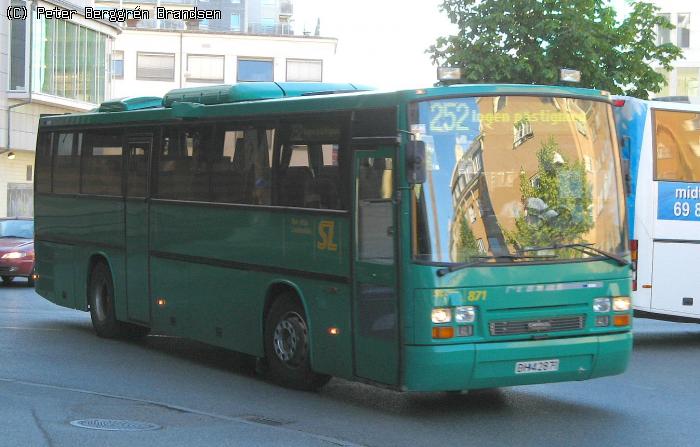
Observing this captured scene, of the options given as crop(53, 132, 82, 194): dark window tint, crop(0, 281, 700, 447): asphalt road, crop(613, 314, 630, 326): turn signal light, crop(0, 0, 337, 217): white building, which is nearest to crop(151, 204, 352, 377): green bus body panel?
crop(0, 281, 700, 447): asphalt road

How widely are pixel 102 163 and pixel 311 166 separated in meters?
5.67

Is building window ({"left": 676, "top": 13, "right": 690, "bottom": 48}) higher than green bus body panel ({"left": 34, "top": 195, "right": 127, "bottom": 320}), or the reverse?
building window ({"left": 676, "top": 13, "right": 690, "bottom": 48})

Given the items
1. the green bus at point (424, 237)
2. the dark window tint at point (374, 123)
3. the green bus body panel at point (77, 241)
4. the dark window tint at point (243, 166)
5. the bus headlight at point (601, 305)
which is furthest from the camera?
the green bus body panel at point (77, 241)

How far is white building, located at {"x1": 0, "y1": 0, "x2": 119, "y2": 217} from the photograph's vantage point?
44031mm

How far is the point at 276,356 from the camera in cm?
1239

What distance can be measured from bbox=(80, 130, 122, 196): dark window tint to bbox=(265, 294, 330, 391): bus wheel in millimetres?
4433

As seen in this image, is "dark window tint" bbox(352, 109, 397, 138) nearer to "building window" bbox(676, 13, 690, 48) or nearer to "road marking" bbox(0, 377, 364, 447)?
"road marking" bbox(0, 377, 364, 447)

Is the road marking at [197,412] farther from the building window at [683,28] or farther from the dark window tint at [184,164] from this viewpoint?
the building window at [683,28]

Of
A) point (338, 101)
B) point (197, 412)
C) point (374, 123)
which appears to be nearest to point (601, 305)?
point (374, 123)

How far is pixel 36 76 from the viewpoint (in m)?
44.8

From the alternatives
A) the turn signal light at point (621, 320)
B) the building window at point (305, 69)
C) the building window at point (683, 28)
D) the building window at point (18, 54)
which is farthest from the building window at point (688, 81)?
the turn signal light at point (621, 320)

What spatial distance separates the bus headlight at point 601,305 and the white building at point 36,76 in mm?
36124

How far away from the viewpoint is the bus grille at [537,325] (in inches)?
405

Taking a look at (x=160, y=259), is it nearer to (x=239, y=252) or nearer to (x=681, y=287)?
(x=239, y=252)
